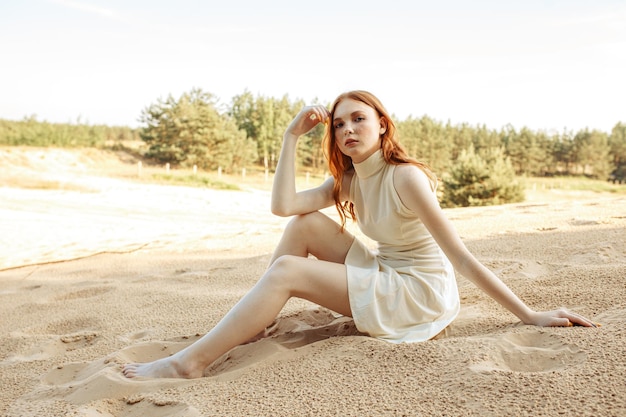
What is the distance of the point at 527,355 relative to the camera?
1827 millimetres

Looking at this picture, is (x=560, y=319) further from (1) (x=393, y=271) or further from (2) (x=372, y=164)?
(2) (x=372, y=164)

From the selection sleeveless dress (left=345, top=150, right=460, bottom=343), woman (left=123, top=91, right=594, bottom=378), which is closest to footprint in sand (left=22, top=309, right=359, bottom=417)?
woman (left=123, top=91, right=594, bottom=378)

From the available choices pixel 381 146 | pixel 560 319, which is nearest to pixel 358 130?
pixel 381 146

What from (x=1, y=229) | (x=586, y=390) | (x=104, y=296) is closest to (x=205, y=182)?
(x=1, y=229)

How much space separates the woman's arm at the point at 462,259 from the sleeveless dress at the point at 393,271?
0.11m

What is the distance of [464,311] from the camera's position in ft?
8.83

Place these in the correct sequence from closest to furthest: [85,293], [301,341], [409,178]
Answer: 1. [409,178]
2. [301,341]
3. [85,293]

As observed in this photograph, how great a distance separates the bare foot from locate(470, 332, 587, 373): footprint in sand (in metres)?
1.08

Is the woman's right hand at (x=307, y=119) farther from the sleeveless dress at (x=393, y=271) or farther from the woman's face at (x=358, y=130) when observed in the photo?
the sleeveless dress at (x=393, y=271)

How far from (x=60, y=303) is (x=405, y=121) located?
43310 mm

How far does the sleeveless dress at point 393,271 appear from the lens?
2.20 metres

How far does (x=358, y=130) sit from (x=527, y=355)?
45.5 inches

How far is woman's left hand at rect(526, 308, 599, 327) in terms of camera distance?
80.7 inches

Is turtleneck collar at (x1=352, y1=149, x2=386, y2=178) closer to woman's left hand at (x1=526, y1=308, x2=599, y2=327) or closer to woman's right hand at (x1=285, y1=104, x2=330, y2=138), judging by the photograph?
woman's right hand at (x1=285, y1=104, x2=330, y2=138)
